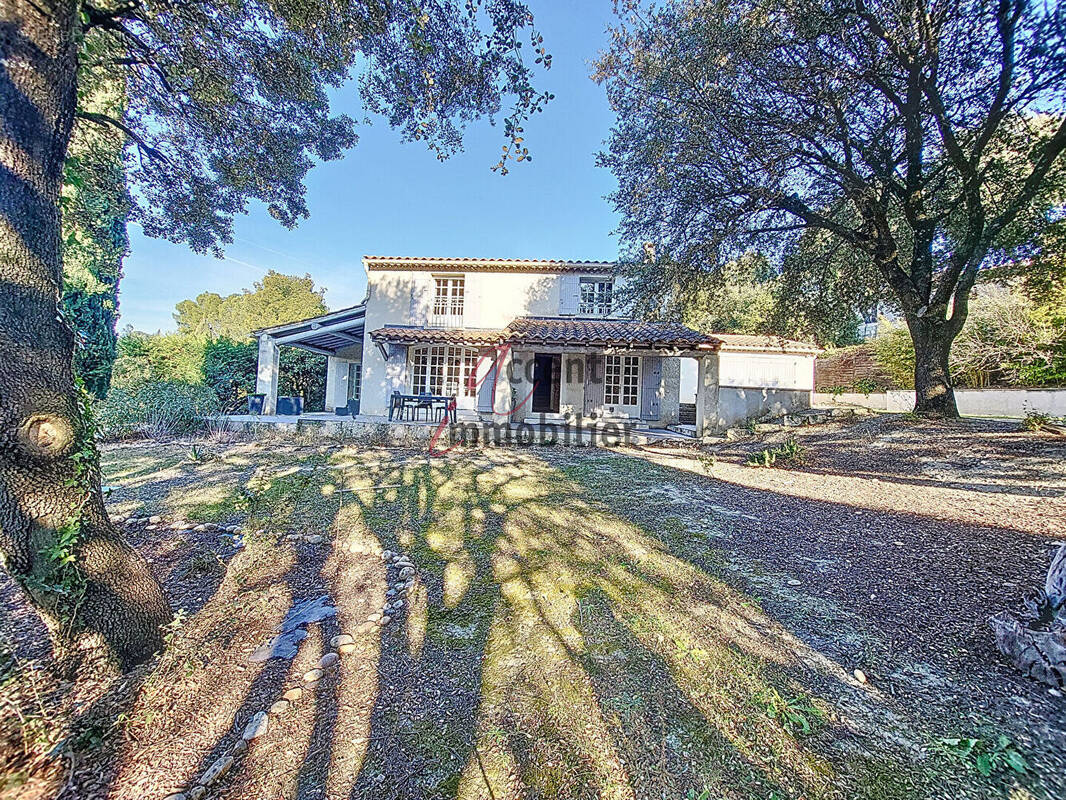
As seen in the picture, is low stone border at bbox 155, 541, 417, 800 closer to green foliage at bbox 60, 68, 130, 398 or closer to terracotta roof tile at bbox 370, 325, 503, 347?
green foliage at bbox 60, 68, 130, 398

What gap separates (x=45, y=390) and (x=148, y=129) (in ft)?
20.1

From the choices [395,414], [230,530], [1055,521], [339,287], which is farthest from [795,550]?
[339,287]

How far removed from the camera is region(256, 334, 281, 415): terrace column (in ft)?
38.8

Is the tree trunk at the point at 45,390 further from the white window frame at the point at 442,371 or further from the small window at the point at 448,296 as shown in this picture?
the small window at the point at 448,296

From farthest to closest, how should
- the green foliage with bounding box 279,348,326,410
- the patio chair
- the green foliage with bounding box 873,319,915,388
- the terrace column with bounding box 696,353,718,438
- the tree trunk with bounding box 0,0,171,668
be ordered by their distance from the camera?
1. the green foliage with bounding box 279,348,326,410
2. the green foliage with bounding box 873,319,915,388
3. the patio chair
4. the terrace column with bounding box 696,353,718,438
5. the tree trunk with bounding box 0,0,171,668

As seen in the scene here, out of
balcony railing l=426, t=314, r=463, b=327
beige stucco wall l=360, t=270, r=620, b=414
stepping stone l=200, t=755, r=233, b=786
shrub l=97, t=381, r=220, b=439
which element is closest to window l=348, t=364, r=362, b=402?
beige stucco wall l=360, t=270, r=620, b=414

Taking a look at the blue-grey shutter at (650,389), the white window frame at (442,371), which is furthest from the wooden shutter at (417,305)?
the blue-grey shutter at (650,389)

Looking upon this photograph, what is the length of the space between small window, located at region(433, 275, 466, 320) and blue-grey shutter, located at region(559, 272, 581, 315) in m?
3.37

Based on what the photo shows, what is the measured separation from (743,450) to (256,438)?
11.9m

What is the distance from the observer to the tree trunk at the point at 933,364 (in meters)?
8.72

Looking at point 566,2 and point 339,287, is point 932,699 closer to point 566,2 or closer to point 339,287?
point 566,2

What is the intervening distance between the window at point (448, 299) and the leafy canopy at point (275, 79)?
6587 mm

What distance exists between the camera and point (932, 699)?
1985mm

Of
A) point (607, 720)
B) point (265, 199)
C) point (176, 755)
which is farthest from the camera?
point (265, 199)
